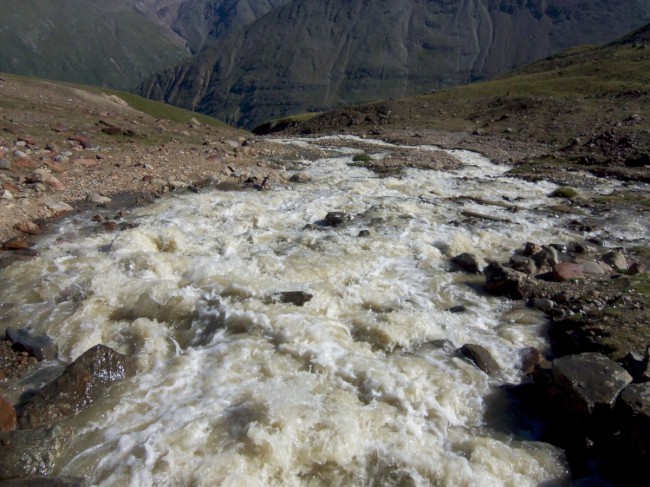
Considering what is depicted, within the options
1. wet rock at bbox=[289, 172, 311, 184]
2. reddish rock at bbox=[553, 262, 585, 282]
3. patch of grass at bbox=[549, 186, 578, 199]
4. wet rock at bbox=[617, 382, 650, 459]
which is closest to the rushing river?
wet rock at bbox=[617, 382, 650, 459]

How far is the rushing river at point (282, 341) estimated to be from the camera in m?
7.09

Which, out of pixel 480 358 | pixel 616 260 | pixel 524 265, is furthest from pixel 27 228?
pixel 616 260

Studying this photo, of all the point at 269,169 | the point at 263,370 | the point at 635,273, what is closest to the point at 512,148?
the point at 269,169

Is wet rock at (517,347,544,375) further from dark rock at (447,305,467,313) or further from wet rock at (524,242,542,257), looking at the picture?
wet rock at (524,242,542,257)

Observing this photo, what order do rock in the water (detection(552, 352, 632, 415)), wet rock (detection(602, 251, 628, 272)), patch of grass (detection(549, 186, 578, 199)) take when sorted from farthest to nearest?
patch of grass (detection(549, 186, 578, 199))
wet rock (detection(602, 251, 628, 272))
rock in the water (detection(552, 352, 632, 415))

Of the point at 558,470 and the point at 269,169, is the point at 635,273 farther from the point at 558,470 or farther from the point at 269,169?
the point at 269,169

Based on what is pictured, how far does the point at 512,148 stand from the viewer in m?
34.8

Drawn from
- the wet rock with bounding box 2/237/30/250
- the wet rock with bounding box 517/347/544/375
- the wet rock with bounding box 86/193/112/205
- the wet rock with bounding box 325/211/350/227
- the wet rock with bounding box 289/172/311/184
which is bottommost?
the wet rock with bounding box 517/347/544/375

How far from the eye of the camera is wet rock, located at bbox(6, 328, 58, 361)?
29.7 feet

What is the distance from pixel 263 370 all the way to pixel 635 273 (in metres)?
11.3

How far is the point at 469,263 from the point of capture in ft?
44.9

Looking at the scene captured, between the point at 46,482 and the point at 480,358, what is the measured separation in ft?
25.3

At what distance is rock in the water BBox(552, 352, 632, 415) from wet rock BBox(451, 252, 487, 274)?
16.9 feet

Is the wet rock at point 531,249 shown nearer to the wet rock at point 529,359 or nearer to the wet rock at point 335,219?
the wet rock at point 529,359
